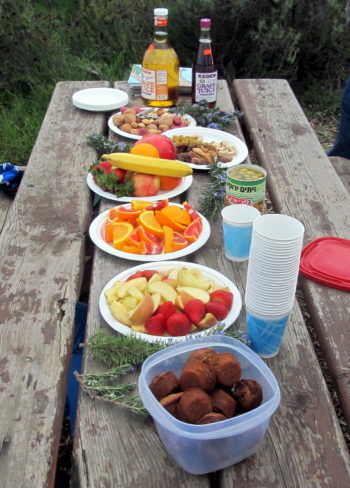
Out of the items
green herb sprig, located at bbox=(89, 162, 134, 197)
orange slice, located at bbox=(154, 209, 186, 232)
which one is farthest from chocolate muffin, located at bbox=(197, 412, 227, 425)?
green herb sprig, located at bbox=(89, 162, 134, 197)

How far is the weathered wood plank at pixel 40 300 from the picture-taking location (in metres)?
1.16

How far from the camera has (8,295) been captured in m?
Answer: 1.57

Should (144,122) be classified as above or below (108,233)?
below

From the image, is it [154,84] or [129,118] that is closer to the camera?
[129,118]

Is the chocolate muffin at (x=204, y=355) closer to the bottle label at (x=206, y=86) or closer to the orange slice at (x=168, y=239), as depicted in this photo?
the orange slice at (x=168, y=239)

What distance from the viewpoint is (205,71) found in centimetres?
256

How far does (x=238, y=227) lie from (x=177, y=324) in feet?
1.34

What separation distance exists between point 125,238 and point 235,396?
0.75 metres

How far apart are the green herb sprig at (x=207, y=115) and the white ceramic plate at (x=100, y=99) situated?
35cm

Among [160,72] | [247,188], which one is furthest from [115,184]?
[160,72]

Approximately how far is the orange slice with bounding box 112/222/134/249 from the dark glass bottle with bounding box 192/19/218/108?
44.3 inches

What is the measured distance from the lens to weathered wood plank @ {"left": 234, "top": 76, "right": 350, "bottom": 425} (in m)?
1.44

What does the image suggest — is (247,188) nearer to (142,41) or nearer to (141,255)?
(141,255)

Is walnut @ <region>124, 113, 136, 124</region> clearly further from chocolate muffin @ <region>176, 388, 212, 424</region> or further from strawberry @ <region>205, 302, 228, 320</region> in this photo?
chocolate muffin @ <region>176, 388, 212, 424</region>
